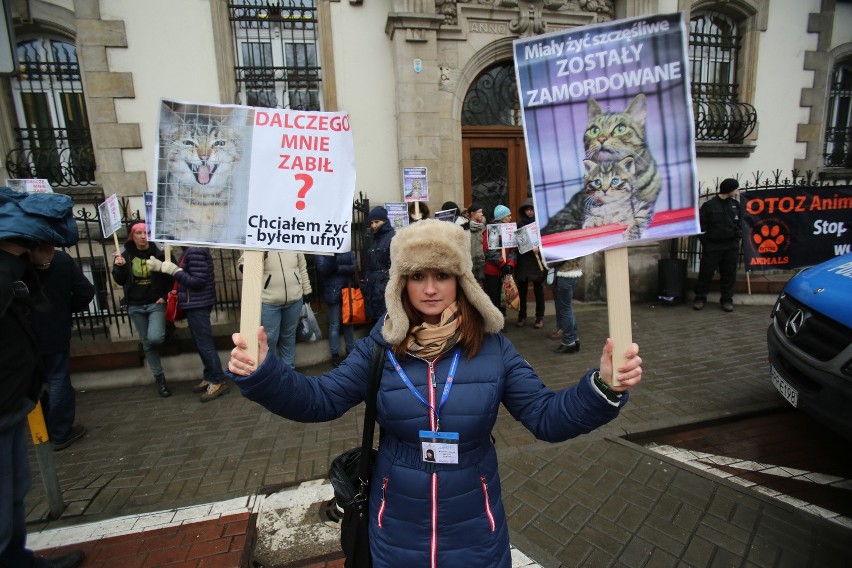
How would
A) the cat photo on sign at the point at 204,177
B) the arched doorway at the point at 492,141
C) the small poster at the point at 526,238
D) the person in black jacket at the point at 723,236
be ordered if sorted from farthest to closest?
1. the arched doorway at the point at 492,141
2. the person in black jacket at the point at 723,236
3. the small poster at the point at 526,238
4. the cat photo on sign at the point at 204,177

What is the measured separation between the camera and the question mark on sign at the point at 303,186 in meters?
1.79

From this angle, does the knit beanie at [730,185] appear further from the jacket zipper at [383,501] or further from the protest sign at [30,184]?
the protest sign at [30,184]

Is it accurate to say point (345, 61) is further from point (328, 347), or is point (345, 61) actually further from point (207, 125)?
point (207, 125)

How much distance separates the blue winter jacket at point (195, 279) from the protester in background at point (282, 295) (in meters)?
0.37

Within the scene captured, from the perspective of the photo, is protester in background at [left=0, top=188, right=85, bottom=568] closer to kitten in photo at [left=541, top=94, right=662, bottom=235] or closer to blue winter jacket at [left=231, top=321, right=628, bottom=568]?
blue winter jacket at [left=231, top=321, right=628, bottom=568]

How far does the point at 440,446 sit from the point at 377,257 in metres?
3.94

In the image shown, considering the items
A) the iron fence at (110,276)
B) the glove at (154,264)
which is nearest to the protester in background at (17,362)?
the glove at (154,264)


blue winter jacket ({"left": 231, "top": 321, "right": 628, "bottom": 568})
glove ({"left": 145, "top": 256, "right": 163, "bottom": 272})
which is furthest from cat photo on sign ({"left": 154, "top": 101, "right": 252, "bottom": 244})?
glove ({"left": 145, "top": 256, "right": 163, "bottom": 272})

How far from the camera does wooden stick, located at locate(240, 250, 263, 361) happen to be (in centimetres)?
150

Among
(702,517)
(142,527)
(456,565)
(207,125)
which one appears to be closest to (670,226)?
(456,565)

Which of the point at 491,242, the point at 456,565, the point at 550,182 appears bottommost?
the point at 456,565

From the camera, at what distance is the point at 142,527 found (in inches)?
115

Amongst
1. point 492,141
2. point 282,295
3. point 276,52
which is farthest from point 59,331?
point 492,141

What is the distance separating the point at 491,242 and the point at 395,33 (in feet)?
13.5
